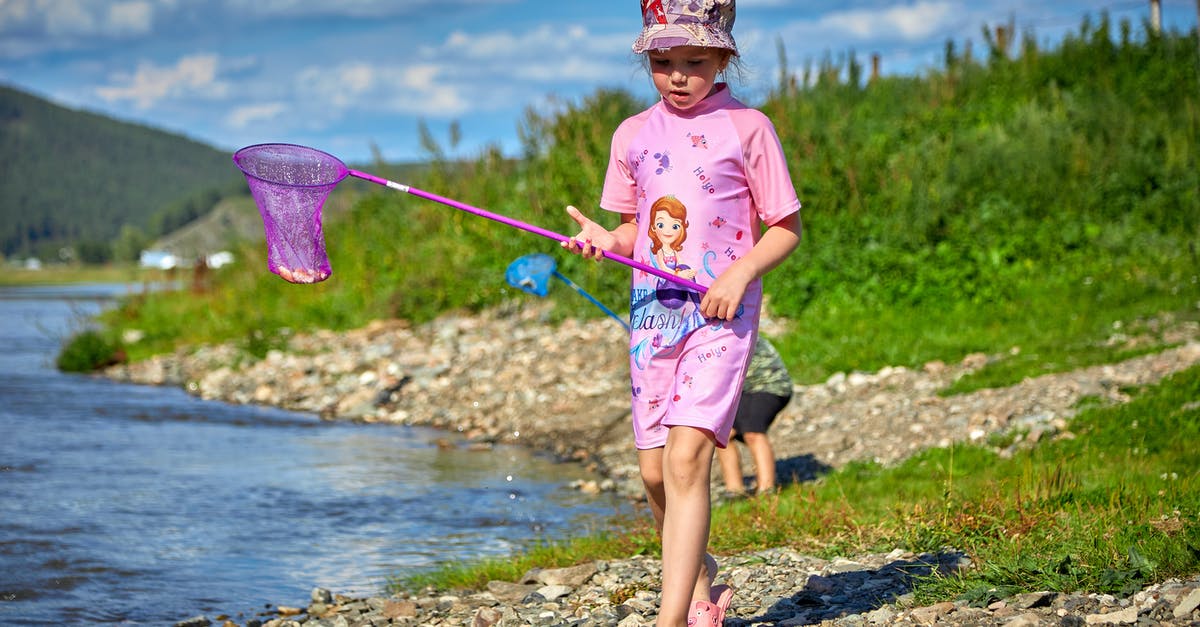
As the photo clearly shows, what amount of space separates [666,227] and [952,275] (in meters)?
9.63

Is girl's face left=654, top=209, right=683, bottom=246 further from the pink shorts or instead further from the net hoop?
the net hoop

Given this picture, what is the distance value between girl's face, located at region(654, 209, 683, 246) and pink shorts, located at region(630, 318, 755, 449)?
0.31 metres

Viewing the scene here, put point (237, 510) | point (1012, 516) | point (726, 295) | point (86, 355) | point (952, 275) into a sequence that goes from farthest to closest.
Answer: point (86, 355), point (952, 275), point (237, 510), point (1012, 516), point (726, 295)

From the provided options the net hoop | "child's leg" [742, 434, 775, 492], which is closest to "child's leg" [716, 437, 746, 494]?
"child's leg" [742, 434, 775, 492]

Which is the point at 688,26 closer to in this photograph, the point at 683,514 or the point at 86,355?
the point at 683,514

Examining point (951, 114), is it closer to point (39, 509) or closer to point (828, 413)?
point (828, 413)

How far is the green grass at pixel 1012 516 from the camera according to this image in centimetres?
433

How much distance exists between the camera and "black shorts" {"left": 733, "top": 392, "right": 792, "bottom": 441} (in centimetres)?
704

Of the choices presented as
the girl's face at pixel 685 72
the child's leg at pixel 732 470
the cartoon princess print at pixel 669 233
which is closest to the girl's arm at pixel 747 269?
the cartoon princess print at pixel 669 233

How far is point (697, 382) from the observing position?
3.63m

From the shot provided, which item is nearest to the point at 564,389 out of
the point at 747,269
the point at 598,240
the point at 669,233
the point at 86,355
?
the point at 598,240

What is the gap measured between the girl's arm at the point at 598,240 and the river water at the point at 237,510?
2935 millimetres

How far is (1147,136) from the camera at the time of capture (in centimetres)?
1455

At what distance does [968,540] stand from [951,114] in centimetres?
1254
